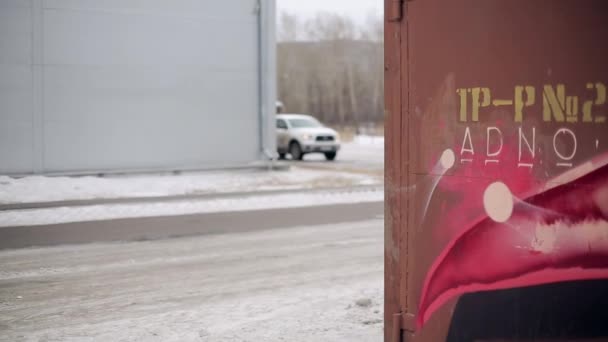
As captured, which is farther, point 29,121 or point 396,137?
point 29,121

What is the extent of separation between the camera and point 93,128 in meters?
19.4

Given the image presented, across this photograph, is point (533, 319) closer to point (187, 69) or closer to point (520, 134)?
point (520, 134)

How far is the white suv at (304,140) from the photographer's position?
102ft

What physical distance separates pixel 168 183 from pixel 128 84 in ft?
9.06

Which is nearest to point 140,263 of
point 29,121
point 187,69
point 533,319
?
point 533,319

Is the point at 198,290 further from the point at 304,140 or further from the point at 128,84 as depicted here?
the point at 304,140

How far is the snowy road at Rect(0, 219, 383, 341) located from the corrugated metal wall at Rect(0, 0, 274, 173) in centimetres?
841

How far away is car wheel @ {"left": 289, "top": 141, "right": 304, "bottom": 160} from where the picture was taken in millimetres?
31250

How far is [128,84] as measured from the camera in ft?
65.5

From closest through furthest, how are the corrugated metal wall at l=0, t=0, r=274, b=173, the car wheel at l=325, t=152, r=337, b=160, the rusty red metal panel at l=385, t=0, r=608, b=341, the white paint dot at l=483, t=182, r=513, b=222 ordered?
the rusty red metal panel at l=385, t=0, r=608, b=341 < the white paint dot at l=483, t=182, r=513, b=222 < the corrugated metal wall at l=0, t=0, r=274, b=173 < the car wheel at l=325, t=152, r=337, b=160

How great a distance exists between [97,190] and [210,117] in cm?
465

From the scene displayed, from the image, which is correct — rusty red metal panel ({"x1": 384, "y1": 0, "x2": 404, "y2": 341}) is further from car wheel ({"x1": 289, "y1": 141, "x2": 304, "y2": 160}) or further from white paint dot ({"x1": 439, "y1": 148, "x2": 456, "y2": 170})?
car wheel ({"x1": 289, "y1": 141, "x2": 304, "y2": 160})

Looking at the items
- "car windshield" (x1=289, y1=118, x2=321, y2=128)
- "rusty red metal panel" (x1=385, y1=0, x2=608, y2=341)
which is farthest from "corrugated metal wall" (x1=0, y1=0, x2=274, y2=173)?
"rusty red metal panel" (x1=385, y1=0, x2=608, y2=341)

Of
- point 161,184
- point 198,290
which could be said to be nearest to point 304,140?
point 161,184
